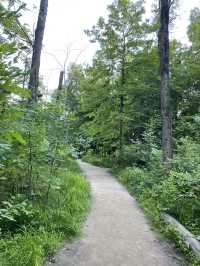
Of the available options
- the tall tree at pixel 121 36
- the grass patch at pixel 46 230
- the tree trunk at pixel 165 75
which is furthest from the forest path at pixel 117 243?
the tall tree at pixel 121 36

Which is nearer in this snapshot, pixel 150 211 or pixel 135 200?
pixel 150 211

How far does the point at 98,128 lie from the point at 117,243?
1057 centimetres

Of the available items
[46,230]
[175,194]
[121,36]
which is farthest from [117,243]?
[121,36]

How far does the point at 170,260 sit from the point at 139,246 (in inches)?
22.4

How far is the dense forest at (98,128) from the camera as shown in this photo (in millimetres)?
3830

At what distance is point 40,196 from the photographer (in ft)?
19.6

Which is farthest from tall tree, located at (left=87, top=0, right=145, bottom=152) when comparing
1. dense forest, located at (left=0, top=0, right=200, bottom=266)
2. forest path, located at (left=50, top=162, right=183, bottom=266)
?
forest path, located at (left=50, top=162, right=183, bottom=266)

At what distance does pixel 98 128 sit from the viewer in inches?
601

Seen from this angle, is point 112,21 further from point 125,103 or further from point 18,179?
point 18,179

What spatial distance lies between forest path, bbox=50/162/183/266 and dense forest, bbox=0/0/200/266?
25cm

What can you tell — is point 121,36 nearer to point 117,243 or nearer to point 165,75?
point 165,75

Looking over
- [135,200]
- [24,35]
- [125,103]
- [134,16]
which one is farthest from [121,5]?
[135,200]

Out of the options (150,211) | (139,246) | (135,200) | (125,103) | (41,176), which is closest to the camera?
(139,246)

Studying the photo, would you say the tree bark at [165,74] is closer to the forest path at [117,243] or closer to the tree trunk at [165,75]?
the tree trunk at [165,75]
